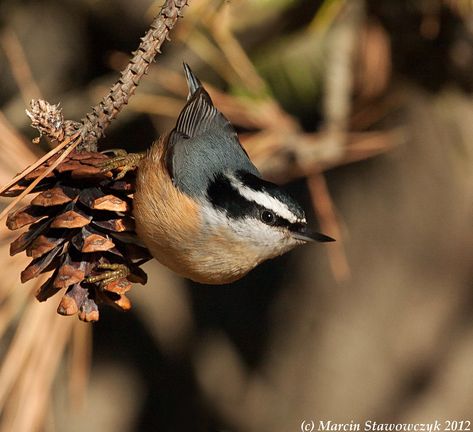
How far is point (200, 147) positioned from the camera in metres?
1.04

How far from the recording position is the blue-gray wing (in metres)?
1.01

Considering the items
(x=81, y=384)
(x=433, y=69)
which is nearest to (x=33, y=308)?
(x=81, y=384)

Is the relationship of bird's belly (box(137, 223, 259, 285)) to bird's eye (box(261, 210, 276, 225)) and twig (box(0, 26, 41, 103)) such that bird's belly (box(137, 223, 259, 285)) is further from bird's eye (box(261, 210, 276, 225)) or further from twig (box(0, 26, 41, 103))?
twig (box(0, 26, 41, 103))

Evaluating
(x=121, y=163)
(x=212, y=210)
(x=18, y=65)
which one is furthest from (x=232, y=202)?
(x=18, y=65)

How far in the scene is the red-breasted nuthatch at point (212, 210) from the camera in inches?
37.8

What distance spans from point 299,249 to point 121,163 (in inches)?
28.6

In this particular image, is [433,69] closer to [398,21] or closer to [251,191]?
[398,21]

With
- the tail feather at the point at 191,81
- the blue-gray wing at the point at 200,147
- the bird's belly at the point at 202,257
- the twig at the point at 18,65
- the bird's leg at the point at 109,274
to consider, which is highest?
the twig at the point at 18,65

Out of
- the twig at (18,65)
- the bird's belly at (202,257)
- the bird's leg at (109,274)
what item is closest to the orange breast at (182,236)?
the bird's belly at (202,257)

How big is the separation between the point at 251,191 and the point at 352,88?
1.20 feet

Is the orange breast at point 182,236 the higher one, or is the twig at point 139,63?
the twig at point 139,63

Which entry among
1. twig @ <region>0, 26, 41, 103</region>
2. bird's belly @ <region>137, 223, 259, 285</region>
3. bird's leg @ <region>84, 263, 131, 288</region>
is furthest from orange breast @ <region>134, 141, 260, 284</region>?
twig @ <region>0, 26, 41, 103</region>

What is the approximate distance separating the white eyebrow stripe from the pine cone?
0.22 metres

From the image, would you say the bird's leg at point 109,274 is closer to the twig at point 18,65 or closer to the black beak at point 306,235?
the black beak at point 306,235
